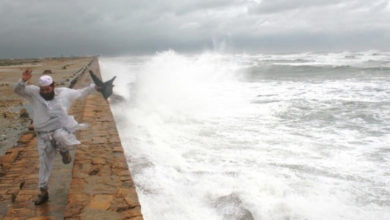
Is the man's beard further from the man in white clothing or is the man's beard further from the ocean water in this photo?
the ocean water

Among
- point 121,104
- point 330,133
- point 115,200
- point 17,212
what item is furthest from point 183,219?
point 121,104

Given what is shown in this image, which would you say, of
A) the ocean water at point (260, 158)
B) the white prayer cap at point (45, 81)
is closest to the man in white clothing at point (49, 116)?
the white prayer cap at point (45, 81)

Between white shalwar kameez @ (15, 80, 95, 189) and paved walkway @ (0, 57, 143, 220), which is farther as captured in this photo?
paved walkway @ (0, 57, 143, 220)

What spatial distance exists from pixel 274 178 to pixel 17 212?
141 inches

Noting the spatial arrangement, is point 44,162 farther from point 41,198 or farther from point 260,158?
point 260,158

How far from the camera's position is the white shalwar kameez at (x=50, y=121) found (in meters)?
2.93

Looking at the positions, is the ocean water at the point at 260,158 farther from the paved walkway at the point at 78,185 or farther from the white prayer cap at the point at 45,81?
the white prayer cap at the point at 45,81

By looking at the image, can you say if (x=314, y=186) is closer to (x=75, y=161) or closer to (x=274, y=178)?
(x=274, y=178)

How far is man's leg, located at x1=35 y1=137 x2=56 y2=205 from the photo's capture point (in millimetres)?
3033

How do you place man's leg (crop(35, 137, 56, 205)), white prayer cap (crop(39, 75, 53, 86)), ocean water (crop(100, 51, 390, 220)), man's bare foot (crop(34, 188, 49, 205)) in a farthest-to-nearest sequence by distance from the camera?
ocean water (crop(100, 51, 390, 220)) → man's bare foot (crop(34, 188, 49, 205)) → man's leg (crop(35, 137, 56, 205)) → white prayer cap (crop(39, 75, 53, 86))

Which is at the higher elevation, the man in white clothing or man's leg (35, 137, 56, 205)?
the man in white clothing

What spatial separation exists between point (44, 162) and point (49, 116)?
455mm

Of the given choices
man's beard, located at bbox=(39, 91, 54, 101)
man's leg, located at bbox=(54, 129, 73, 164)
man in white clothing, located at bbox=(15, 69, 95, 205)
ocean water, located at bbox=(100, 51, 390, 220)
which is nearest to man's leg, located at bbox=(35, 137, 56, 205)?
man in white clothing, located at bbox=(15, 69, 95, 205)

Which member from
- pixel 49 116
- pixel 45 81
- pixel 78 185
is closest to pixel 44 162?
pixel 49 116
